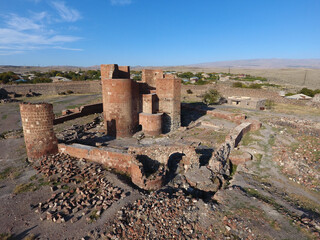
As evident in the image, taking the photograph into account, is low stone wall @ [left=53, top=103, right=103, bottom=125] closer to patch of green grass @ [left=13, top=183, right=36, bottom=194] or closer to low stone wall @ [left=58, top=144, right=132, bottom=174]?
low stone wall @ [left=58, top=144, right=132, bottom=174]

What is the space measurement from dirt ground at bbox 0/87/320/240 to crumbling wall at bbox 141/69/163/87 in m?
10.1

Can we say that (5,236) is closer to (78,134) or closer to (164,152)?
(164,152)

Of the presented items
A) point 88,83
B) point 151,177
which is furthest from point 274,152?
point 88,83

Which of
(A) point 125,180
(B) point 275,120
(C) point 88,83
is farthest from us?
(C) point 88,83

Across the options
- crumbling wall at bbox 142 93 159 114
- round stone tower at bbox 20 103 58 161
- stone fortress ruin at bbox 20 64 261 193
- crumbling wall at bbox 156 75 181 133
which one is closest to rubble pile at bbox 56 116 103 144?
stone fortress ruin at bbox 20 64 261 193

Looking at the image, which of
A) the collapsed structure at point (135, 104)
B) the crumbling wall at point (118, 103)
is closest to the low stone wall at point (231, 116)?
the collapsed structure at point (135, 104)

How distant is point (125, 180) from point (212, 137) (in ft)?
26.2

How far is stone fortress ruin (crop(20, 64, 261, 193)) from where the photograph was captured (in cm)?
911

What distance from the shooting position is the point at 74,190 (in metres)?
8.53

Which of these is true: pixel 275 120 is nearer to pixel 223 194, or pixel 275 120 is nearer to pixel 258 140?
pixel 258 140

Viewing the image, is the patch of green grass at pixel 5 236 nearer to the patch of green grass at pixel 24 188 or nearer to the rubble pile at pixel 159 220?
the patch of green grass at pixel 24 188

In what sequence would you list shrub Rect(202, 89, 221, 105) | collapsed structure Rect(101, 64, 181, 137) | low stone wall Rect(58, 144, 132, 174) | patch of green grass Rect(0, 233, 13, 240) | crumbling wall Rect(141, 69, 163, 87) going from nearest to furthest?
patch of green grass Rect(0, 233, 13, 240) → low stone wall Rect(58, 144, 132, 174) → collapsed structure Rect(101, 64, 181, 137) → crumbling wall Rect(141, 69, 163, 87) → shrub Rect(202, 89, 221, 105)

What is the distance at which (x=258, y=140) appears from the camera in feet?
44.1

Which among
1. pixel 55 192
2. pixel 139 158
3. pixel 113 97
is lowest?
pixel 55 192
